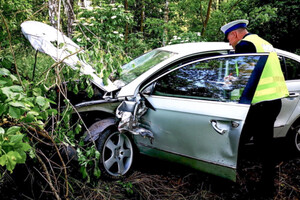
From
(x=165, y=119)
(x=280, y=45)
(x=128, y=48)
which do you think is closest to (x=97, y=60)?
(x=165, y=119)

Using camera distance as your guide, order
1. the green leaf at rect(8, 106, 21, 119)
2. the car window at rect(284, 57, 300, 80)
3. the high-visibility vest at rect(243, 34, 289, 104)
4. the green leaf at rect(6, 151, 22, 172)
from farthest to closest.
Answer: the car window at rect(284, 57, 300, 80) < the high-visibility vest at rect(243, 34, 289, 104) < the green leaf at rect(8, 106, 21, 119) < the green leaf at rect(6, 151, 22, 172)

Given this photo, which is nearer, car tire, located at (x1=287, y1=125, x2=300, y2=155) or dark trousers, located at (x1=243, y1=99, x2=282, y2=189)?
dark trousers, located at (x1=243, y1=99, x2=282, y2=189)

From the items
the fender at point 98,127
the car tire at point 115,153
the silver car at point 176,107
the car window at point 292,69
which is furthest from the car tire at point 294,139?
the fender at point 98,127

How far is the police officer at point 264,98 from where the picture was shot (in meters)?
2.29

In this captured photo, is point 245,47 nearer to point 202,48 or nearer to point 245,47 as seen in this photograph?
point 245,47

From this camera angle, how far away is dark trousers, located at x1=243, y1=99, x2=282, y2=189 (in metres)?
2.40

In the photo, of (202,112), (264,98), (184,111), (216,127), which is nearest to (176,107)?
(184,111)

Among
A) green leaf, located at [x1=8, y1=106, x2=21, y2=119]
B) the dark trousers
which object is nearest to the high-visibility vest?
the dark trousers

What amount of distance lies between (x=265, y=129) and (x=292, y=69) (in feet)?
3.60

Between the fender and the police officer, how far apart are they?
1.42 metres

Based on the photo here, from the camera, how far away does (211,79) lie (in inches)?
100.0

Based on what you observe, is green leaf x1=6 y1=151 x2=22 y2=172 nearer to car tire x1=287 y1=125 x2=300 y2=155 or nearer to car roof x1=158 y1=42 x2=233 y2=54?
car roof x1=158 y1=42 x2=233 y2=54

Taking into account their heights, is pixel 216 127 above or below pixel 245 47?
below

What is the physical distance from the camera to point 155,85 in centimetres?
266
